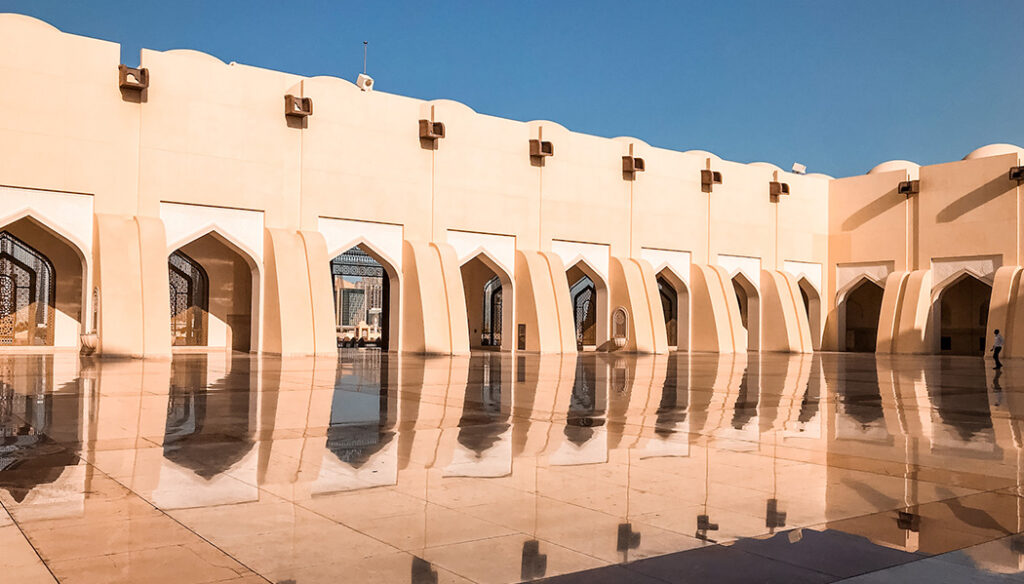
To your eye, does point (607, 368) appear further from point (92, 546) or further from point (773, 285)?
point (773, 285)

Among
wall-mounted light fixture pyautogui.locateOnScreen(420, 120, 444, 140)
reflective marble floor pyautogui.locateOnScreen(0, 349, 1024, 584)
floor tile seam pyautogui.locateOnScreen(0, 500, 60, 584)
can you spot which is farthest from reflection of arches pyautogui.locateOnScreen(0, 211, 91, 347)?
floor tile seam pyautogui.locateOnScreen(0, 500, 60, 584)

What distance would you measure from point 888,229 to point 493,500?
30552 millimetres

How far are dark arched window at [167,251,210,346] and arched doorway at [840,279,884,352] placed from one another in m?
25.2

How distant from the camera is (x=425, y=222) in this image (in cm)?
2319

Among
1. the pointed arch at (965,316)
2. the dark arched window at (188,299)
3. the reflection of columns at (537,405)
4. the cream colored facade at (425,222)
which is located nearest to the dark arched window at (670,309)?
the cream colored facade at (425,222)

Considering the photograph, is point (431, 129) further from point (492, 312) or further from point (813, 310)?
point (813, 310)

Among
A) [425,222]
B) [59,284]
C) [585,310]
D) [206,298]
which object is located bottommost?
[585,310]

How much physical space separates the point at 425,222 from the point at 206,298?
678cm

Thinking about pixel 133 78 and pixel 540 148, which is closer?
pixel 133 78

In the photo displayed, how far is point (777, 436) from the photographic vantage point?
6.76 meters

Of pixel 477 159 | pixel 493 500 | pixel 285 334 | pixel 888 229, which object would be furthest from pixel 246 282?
pixel 888 229

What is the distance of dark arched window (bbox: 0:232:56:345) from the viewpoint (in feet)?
67.9

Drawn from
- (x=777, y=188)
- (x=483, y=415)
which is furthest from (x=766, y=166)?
(x=483, y=415)

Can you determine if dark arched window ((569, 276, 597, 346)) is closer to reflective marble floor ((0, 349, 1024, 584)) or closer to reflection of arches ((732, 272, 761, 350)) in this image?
reflection of arches ((732, 272, 761, 350))
